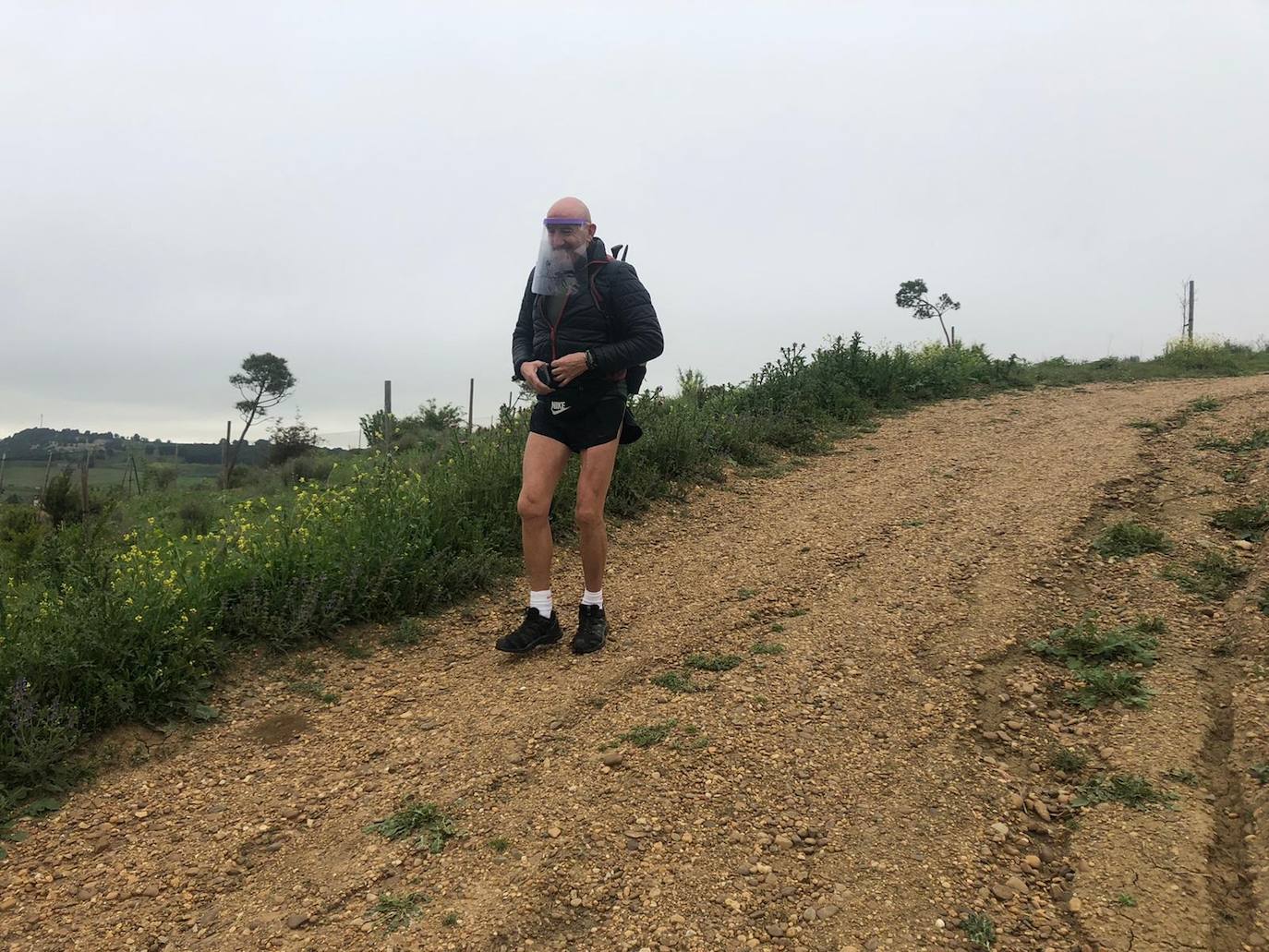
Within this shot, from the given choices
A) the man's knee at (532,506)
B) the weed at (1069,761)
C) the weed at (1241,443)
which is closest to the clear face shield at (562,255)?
the man's knee at (532,506)

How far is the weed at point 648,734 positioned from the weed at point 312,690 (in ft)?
4.24

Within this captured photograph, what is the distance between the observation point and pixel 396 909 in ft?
6.31

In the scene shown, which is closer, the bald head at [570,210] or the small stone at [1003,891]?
the small stone at [1003,891]

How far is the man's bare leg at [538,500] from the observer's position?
3.33 m

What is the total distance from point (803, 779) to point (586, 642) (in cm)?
128

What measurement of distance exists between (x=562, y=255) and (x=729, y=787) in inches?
87.5

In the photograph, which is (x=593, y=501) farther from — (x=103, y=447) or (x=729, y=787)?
(x=103, y=447)

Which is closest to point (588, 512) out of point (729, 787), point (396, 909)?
point (729, 787)

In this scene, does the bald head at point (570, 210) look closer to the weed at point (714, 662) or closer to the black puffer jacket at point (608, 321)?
the black puffer jacket at point (608, 321)

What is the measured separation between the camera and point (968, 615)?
3381 mm

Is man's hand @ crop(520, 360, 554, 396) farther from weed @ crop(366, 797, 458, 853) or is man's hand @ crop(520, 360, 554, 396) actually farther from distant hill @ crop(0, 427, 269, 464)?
distant hill @ crop(0, 427, 269, 464)

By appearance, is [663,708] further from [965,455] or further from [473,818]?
[965,455]

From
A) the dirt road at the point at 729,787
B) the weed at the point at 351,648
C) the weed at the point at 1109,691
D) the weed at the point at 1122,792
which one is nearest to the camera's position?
the dirt road at the point at 729,787

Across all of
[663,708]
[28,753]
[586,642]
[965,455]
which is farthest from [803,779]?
[965,455]
